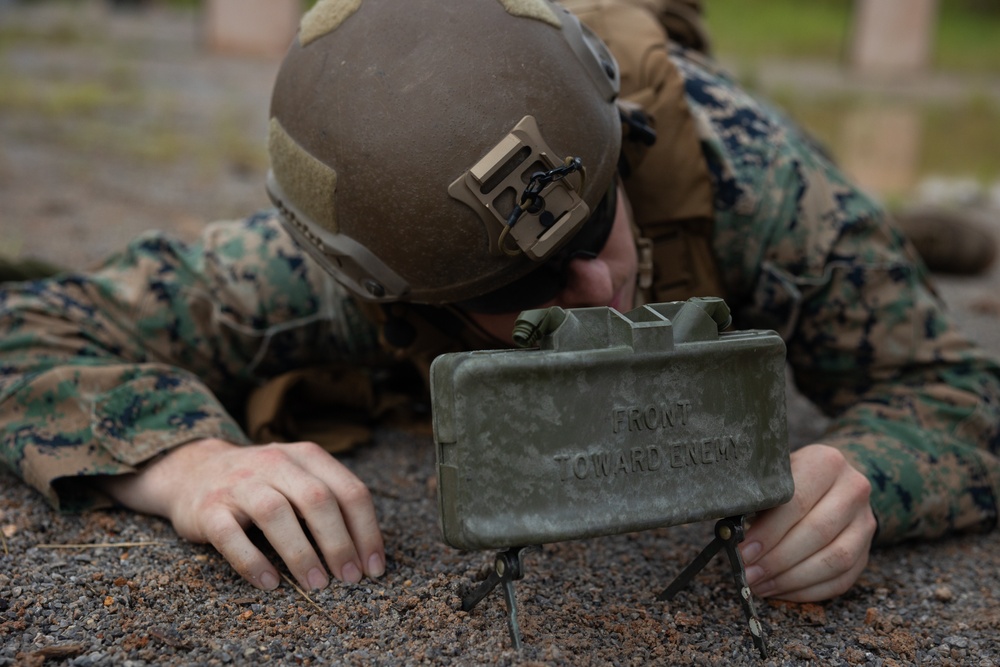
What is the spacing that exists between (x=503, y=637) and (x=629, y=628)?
0.21m

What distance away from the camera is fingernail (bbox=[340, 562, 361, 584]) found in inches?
68.1

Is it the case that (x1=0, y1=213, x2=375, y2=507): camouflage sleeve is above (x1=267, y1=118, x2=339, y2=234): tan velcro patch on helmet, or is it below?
below

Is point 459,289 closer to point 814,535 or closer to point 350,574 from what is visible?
point 350,574

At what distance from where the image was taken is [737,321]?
8.23 ft

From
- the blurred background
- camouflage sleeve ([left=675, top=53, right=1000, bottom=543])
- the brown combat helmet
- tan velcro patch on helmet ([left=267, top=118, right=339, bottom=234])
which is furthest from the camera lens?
the blurred background

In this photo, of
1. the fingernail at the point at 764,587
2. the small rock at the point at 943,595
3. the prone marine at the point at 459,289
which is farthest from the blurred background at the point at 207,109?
the fingernail at the point at 764,587

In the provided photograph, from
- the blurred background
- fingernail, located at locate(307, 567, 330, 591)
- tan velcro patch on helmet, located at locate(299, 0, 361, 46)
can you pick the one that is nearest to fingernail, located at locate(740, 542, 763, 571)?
fingernail, located at locate(307, 567, 330, 591)

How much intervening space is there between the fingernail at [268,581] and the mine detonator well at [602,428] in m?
0.40

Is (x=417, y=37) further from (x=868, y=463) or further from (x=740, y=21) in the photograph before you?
(x=740, y=21)

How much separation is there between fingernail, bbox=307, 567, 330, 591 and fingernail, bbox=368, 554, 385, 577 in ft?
0.24

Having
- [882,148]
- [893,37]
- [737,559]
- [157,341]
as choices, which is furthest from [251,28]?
[737,559]

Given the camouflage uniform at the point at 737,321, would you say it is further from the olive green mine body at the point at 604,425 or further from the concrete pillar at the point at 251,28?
the concrete pillar at the point at 251,28

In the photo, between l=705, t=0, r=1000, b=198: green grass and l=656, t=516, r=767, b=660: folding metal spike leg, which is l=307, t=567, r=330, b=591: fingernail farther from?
l=705, t=0, r=1000, b=198: green grass

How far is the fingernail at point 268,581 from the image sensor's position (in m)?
1.71
